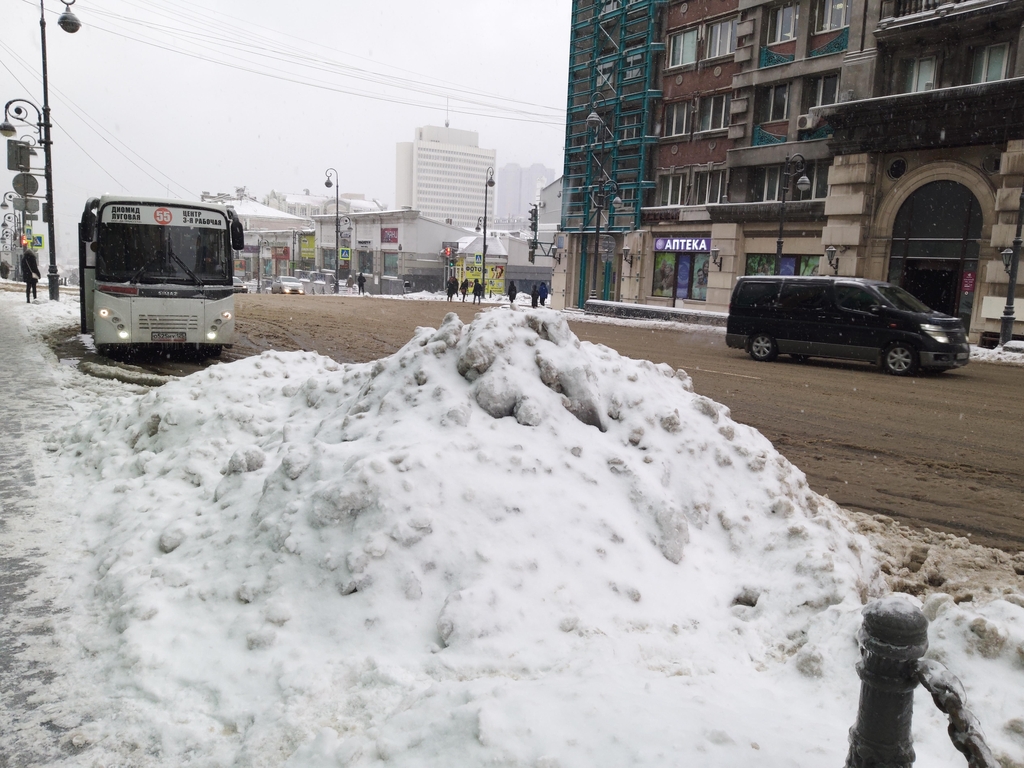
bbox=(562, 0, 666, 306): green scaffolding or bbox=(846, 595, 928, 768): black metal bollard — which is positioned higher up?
bbox=(562, 0, 666, 306): green scaffolding

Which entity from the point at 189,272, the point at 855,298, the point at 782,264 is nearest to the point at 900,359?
the point at 855,298

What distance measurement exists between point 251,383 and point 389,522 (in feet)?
13.6

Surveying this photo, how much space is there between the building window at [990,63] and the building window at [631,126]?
724 inches

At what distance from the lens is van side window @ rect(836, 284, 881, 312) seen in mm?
15964

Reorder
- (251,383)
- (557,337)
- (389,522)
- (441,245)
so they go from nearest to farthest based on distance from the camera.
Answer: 1. (389,522)
2. (557,337)
3. (251,383)
4. (441,245)

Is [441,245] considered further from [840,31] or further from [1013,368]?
[1013,368]

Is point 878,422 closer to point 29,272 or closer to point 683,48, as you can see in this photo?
point 29,272

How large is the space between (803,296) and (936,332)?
280 centimetres

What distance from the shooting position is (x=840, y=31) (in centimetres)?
2995

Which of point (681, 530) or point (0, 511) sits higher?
point (681, 530)

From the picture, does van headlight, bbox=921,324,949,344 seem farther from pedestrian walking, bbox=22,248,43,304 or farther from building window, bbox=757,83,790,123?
pedestrian walking, bbox=22,248,43,304

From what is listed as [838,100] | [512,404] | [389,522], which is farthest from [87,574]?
[838,100]

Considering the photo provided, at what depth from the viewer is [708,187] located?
1442 inches

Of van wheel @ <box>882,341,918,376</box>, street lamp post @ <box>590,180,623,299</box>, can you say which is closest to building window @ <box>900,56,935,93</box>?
van wheel @ <box>882,341,918,376</box>
